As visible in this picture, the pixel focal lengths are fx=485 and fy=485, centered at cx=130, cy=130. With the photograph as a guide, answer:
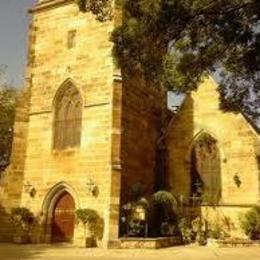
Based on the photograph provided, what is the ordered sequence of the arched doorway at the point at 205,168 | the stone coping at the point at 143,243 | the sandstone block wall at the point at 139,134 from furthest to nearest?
the arched doorway at the point at 205,168 < the sandstone block wall at the point at 139,134 < the stone coping at the point at 143,243

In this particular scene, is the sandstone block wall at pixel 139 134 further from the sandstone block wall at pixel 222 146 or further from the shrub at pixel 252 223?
the shrub at pixel 252 223

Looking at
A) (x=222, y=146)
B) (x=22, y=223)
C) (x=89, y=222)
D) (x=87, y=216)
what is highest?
(x=222, y=146)

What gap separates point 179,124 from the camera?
2605 cm

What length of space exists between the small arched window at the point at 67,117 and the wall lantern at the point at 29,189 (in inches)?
86.4

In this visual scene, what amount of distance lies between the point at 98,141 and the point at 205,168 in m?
6.13

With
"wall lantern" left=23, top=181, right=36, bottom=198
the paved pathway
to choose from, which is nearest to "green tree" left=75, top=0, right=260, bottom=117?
the paved pathway

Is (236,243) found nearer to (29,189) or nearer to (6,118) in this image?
(29,189)

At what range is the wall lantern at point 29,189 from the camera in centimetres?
2359

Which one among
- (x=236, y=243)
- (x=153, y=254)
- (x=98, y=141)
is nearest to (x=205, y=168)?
(x=236, y=243)

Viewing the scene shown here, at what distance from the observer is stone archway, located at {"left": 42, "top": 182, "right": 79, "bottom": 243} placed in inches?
896

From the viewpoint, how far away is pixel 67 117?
24.2m

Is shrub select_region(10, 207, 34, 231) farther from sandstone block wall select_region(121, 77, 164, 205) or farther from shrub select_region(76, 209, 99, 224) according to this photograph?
sandstone block wall select_region(121, 77, 164, 205)

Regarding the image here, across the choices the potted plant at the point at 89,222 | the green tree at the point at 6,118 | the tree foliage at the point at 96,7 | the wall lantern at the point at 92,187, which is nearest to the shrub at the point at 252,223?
the potted plant at the point at 89,222

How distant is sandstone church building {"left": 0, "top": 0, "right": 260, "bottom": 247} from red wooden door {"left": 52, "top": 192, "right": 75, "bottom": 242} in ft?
0.17
